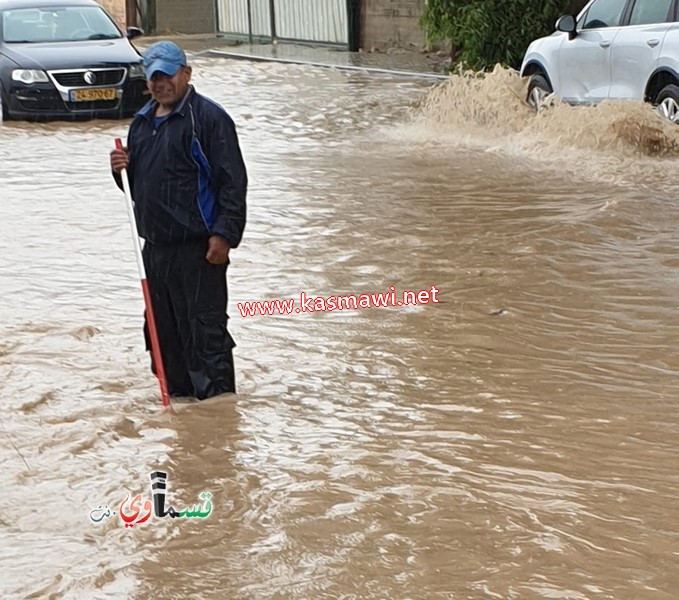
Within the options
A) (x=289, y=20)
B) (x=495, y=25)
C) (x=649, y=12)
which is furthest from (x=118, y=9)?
(x=649, y=12)

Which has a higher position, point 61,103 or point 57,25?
point 57,25

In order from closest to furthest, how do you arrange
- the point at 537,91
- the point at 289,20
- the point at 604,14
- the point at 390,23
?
the point at 604,14, the point at 537,91, the point at 390,23, the point at 289,20

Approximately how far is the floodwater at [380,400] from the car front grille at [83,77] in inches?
185

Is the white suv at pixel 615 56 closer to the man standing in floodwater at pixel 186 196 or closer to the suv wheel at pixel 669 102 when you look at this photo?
the suv wheel at pixel 669 102

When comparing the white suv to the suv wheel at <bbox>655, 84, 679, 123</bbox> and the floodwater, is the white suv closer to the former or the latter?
the suv wheel at <bbox>655, 84, 679, 123</bbox>

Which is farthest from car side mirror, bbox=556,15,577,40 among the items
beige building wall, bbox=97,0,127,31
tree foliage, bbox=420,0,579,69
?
beige building wall, bbox=97,0,127,31

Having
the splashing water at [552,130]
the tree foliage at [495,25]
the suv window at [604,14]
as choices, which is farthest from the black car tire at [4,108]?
the suv window at [604,14]

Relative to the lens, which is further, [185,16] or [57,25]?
[185,16]

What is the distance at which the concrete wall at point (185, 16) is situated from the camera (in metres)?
36.8

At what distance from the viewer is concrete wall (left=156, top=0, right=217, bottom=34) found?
121 feet

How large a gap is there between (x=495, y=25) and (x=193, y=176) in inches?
557

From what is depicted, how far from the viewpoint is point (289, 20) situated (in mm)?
30938

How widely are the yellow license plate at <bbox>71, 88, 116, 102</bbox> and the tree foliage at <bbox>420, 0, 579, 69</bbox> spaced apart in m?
5.24

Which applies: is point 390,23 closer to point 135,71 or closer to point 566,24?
point 135,71
